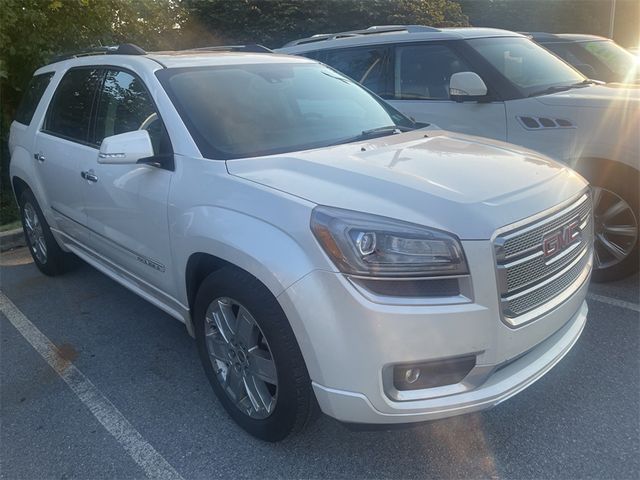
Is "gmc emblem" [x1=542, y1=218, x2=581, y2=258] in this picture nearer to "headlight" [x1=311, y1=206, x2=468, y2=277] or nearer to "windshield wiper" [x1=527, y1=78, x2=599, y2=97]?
"headlight" [x1=311, y1=206, x2=468, y2=277]

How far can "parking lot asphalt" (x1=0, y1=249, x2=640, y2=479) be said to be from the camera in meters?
2.55

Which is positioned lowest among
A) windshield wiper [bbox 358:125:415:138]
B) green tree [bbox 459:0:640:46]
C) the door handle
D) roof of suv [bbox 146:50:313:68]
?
green tree [bbox 459:0:640:46]

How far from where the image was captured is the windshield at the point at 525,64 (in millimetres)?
4816

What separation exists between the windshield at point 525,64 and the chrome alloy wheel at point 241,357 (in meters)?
3.23

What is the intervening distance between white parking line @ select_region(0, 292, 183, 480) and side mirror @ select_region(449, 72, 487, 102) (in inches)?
139

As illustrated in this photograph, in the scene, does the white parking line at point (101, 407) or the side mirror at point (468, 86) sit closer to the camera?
the white parking line at point (101, 407)

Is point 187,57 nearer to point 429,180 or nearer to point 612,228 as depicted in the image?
point 429,180

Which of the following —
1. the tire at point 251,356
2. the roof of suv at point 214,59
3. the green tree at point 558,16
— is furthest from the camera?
the green tree at point 558,16

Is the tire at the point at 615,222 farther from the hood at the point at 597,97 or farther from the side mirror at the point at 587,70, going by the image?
the side mirror at the point at 587,70

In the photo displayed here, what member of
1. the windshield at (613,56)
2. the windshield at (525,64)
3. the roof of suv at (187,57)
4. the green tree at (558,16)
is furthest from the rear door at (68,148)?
the green tree at (558,16)

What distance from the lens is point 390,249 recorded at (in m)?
2.17

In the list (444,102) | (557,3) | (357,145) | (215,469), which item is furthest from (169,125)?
(557,3)

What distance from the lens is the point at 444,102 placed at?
507 cm

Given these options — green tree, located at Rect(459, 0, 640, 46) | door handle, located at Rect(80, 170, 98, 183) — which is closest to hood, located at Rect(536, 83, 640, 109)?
door handle, located at Rect(80, 170, 98, 183)
